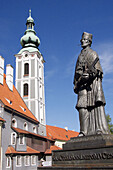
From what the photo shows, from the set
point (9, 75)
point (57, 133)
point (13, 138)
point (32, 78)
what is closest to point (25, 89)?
point (32, 78)

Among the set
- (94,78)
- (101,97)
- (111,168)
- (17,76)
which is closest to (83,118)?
(101,97)

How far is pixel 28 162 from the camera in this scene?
71.0 ft

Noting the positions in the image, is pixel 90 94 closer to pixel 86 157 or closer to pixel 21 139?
pixel 86 157

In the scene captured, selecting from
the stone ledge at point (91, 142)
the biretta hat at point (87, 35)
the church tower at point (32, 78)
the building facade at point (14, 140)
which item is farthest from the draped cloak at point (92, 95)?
the church tower at point (32, 78)

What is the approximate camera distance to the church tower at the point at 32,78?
31027 mm

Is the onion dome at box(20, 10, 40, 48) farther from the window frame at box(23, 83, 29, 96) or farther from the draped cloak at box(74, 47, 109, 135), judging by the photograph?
the draped cloak at box(74, 47, 109, 135)

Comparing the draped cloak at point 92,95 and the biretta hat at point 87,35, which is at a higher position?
the biretta hat at point 87,35

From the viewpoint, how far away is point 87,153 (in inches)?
166

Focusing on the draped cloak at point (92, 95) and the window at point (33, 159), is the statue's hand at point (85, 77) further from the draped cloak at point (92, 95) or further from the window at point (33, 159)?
the window at point (33, 159)

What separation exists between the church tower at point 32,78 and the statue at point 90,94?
25420mm

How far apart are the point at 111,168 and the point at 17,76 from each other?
30899mm

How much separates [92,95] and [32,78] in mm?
27379

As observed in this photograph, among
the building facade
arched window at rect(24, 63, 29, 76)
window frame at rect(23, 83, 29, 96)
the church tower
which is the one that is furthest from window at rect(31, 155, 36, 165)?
arched window at rect(24, 63, 29, 76)

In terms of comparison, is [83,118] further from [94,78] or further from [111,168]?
[111,168]
